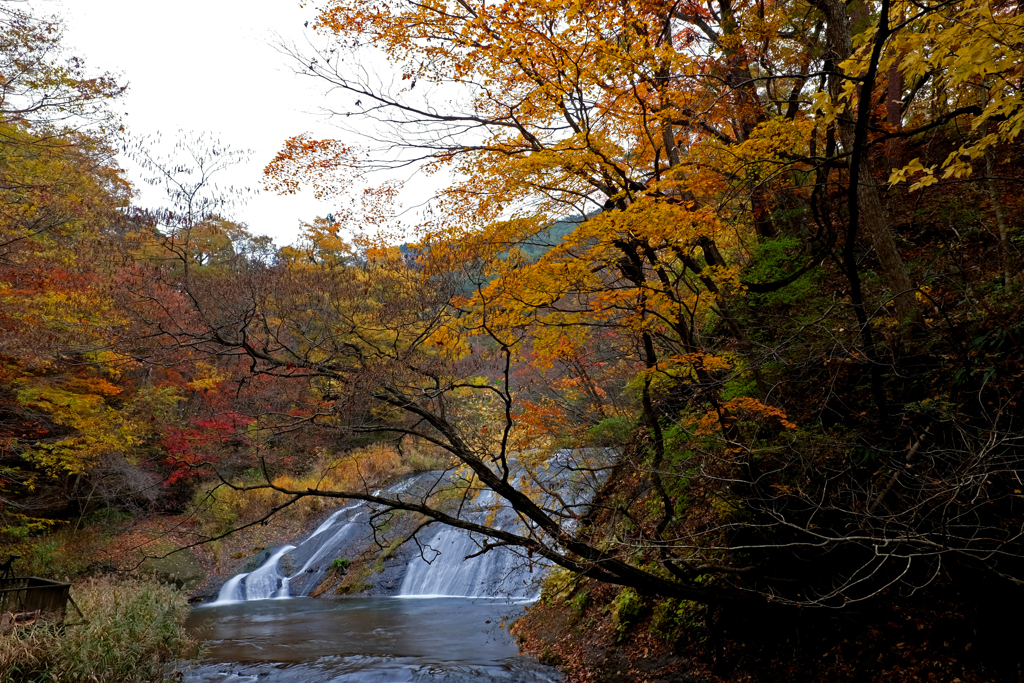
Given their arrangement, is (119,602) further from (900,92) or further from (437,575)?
(900,92)

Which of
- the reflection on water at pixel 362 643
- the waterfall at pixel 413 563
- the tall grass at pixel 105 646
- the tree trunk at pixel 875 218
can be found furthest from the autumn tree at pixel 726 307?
the waterfall at pixel 413 563

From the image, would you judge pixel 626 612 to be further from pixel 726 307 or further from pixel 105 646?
pixel 105 646

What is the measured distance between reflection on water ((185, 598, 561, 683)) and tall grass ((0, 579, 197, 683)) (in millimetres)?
704

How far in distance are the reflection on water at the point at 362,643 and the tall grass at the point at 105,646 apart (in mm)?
704

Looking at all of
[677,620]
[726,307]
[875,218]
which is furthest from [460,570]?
[875,218]

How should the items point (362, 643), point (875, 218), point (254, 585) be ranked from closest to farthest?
1. point (875, 218)
2. point (362, 643)
3. point (254, 585)

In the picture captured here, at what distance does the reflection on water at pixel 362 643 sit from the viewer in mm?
8547

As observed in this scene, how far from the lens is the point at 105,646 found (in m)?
7.78

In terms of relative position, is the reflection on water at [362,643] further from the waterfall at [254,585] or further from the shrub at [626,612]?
the waterfall at [254,585]

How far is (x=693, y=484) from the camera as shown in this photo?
7238mm

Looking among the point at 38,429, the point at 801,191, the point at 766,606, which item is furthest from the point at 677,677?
the point at 38,429

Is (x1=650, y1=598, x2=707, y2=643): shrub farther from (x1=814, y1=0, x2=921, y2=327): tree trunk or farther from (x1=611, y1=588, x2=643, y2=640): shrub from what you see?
(x1=814, y1=0, x2=921, y2=327): tree trunk

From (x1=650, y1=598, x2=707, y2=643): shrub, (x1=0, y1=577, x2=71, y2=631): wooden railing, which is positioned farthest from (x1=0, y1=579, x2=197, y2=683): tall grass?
(x1=650, y1=598, x2=707, y2=643): shrub

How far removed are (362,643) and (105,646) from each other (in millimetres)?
4366
